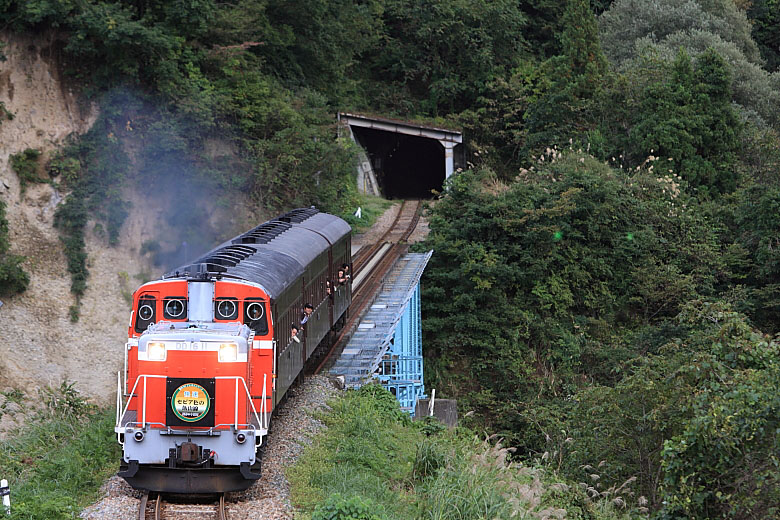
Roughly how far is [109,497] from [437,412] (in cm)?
1337

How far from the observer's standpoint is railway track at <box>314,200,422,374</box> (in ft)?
77.0

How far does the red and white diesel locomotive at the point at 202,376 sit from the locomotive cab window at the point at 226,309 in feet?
0.05

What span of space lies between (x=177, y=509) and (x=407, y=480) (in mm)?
3619

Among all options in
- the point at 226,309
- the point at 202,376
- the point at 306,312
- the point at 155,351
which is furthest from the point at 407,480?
the point at 306,312

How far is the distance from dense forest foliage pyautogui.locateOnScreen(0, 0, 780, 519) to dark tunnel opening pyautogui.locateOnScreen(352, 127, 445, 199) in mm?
7539

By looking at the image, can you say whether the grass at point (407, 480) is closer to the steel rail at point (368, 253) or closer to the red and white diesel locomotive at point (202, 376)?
the red and white diesel locomotive at point (202, 376)

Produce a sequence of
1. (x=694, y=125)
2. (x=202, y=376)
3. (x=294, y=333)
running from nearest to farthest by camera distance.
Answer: (x=202, y=376), (x=294, y=333), (x=694, y=125)

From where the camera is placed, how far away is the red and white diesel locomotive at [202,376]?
12.1m

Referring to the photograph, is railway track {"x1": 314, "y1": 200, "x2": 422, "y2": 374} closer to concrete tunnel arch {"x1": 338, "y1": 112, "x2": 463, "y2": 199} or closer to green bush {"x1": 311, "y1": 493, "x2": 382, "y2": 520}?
concrete tunnel arch {"x1": 338, "y1": 112, "x2": 463, "y2": 199}

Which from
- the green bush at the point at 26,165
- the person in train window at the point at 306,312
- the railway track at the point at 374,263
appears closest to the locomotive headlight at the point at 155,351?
the person in train window at the point at 306,312

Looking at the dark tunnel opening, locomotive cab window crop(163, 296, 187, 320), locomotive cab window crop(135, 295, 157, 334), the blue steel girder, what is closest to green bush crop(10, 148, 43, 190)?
the blue steel girder

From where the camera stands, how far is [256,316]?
13.1 meters

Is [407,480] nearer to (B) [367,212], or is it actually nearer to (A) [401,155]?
(B) [367,212]

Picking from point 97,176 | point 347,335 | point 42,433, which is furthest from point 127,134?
point 42,433
